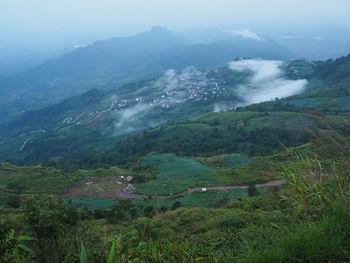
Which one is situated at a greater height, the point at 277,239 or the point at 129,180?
the point at 277,239

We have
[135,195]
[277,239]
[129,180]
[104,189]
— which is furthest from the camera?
[129,180]

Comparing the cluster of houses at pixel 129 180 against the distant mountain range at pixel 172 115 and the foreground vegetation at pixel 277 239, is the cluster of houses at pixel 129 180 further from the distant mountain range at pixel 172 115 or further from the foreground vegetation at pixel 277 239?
the distant mountain range at pixel 172 115

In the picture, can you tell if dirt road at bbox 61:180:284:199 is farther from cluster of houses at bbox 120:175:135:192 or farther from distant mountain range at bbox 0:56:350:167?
distant mountain range at bbox 0:56:350:167

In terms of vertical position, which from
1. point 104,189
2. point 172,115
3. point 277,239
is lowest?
point 172,115

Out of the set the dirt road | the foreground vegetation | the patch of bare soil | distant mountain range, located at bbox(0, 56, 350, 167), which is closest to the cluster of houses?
the patch of bare soil

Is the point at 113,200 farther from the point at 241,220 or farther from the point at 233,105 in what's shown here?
the point at 233,105

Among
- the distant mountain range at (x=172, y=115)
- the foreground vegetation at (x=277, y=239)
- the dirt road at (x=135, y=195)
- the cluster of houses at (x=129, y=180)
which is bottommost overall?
Result: the distant mountain range at (x=172, y=115)

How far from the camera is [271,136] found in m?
59.4

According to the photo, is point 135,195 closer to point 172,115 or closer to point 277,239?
point 277,239

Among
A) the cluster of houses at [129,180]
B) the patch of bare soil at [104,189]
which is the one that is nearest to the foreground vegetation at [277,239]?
the patch of bare soil at [104,189]

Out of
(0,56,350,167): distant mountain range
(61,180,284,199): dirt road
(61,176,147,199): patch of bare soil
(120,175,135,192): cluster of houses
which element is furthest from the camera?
(0,56,350,167): distant mountain range

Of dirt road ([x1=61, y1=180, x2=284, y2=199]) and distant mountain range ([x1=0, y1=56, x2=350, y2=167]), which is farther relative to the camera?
distant mountain range ([x1=0, y1=56, x2=350, y2=167])

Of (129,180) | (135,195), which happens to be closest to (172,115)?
(129,180)

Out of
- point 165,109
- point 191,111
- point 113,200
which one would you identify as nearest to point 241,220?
point 113,200
